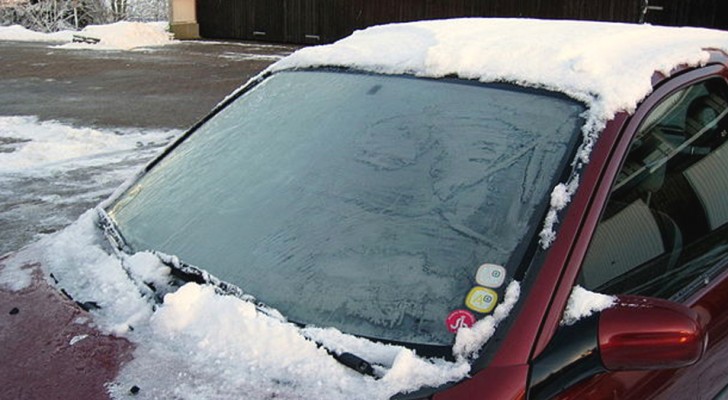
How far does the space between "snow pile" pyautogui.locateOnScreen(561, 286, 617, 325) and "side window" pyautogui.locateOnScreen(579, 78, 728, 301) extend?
0.26 ft

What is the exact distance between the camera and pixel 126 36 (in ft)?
72.7

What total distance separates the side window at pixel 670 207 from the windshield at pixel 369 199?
249mm

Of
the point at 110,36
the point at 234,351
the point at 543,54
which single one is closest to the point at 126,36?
the point at 110,36

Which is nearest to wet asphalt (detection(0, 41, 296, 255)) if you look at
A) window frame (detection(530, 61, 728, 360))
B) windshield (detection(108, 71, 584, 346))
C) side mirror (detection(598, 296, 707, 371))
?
windshield (detection(108, 71, 584, 346))

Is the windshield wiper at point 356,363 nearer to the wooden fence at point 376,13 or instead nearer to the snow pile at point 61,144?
the snow pile at point 61,144

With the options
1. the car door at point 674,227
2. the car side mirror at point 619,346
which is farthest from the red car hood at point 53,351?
the car door at point 674,227

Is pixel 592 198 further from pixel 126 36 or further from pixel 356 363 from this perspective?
pixel 126 36

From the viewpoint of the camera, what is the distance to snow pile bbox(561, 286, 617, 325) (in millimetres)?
1696

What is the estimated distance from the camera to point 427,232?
1.98 meters

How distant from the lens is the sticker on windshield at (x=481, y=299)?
5.72 ft

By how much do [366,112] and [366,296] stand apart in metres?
0.73

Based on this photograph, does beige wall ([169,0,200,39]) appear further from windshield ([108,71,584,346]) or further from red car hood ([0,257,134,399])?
red car hood ([0,257,134,399])

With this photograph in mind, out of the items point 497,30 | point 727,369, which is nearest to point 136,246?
point 497,30

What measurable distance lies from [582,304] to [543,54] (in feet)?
2.93
